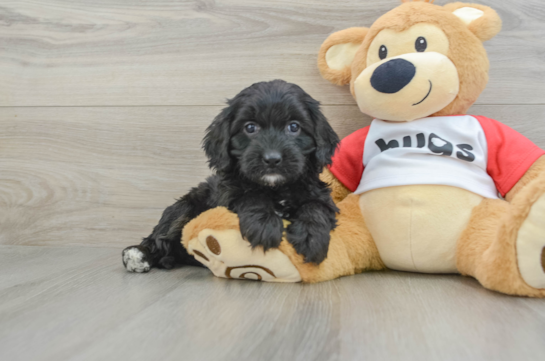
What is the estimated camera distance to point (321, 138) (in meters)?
1.32

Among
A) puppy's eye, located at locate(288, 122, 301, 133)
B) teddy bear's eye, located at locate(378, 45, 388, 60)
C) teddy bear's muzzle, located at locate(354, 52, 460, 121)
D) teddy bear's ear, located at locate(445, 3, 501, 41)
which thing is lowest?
puppy's eye, located at locate(288, 122, 301, 133)

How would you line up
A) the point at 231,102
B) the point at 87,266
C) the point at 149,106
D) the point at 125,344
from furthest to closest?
the point at 149,106, the point at 87,266, the point at 231,102, the point at 125,344

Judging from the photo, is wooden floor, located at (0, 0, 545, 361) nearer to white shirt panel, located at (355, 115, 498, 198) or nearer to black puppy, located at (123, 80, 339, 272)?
black puppy, located at (123, 80, 339, 272)

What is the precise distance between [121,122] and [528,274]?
179cm

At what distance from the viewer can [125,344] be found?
2.67ft

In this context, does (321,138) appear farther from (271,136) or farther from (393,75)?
(393,75)

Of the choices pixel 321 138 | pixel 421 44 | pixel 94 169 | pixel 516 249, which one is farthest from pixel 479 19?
pixel 94 169

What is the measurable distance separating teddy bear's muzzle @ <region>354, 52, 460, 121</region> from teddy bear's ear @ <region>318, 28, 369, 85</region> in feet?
0.72

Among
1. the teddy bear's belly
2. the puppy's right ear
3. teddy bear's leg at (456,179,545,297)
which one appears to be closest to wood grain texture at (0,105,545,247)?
the puppy's right ear

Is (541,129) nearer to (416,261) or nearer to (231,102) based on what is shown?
(416,261)

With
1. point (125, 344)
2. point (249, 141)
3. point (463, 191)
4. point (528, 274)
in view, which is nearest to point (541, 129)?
point (463, 191)

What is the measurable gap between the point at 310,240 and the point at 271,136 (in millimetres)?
349

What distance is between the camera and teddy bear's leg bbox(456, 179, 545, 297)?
3.23 feet

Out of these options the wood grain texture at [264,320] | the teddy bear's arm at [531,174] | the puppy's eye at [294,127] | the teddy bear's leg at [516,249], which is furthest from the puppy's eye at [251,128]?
the teddy bear's arm at [531,174]
